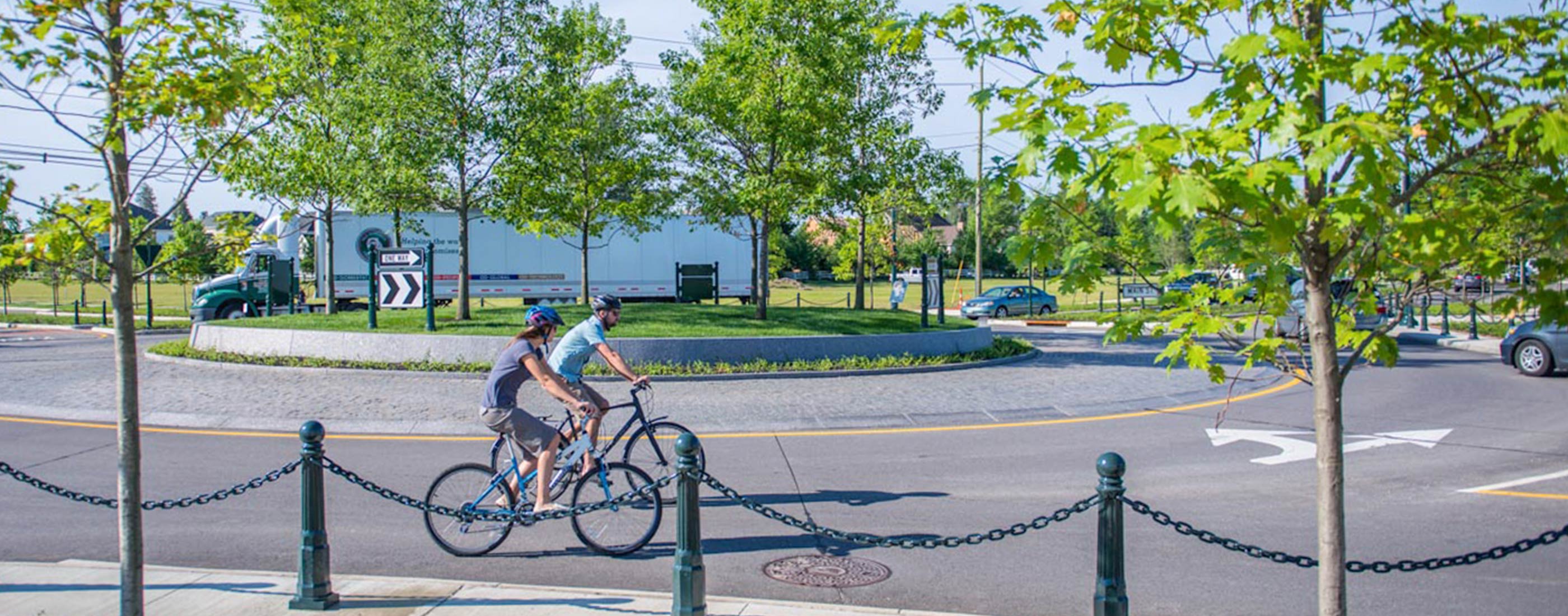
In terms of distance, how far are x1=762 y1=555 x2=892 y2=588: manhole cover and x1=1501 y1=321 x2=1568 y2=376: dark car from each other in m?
15.3

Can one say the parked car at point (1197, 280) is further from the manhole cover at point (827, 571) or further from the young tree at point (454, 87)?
the young tree at point (454, 87)

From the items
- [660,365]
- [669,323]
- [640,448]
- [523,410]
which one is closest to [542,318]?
[523,410]

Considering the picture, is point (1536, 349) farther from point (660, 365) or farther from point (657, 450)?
point (657, 450)

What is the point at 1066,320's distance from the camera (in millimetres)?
34812

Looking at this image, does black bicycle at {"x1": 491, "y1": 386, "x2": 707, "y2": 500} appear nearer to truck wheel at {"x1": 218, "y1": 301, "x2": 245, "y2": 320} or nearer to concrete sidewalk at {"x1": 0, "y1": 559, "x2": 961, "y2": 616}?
concrete sidewalk at {"x1": 0, "y1": 559, "x2": 961, "y2": 616}

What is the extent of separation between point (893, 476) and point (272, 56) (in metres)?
6.25

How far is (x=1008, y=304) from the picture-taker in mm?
40500

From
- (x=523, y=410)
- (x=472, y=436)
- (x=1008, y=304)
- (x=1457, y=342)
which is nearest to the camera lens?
(x=523, y=410)

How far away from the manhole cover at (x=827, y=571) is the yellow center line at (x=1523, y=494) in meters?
5.73

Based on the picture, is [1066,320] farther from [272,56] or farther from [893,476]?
[272,56]

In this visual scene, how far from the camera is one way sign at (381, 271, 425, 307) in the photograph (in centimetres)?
1989

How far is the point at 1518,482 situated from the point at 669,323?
14.3 meters

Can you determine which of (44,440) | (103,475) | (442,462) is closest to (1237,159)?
(442,462)

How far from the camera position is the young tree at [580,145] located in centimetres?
2127
